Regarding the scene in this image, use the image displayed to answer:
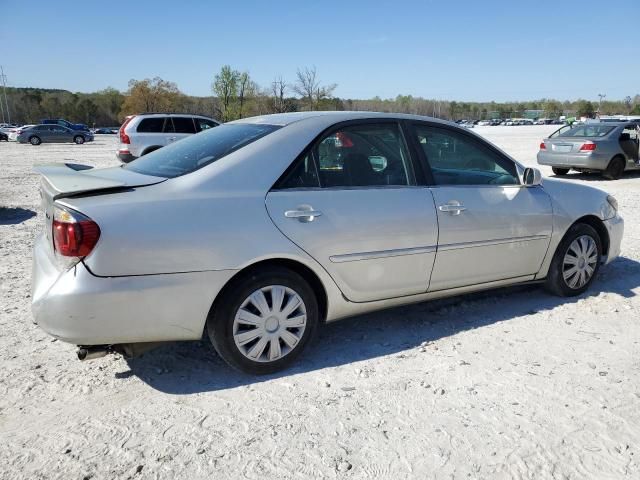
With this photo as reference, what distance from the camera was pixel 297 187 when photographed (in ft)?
10.5

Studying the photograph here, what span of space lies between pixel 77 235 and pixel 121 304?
415mm

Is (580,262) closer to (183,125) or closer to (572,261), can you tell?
(572,261)

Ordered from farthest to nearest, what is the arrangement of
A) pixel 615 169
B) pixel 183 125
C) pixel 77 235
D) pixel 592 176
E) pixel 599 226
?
pixel 183 125 → pixel 592 176 → pixel 615 169 → pixel 599 226 → pixel 77 235

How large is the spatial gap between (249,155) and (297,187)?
1.15 ft

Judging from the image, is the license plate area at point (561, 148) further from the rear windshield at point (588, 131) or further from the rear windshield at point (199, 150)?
the rear windshield at point (199, 150)

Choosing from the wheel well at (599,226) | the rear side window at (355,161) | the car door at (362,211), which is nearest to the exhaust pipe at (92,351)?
the car door at (362,211)

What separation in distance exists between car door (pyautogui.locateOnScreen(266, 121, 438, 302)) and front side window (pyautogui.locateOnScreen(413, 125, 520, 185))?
235 mm

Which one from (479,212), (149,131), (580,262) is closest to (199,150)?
(479,212)

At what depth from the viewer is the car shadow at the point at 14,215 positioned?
7.88 m

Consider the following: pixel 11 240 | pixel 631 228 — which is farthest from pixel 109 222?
pixel 631 228

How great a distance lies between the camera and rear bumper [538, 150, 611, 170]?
13094 mm

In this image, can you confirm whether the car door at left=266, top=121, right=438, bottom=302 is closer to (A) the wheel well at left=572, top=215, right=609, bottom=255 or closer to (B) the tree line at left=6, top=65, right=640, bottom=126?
(A) the wheel well at left=572, top=215, right=609, bottom=255

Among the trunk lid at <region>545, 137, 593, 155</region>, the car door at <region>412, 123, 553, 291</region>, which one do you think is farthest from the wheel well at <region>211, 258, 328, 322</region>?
the trunk lid at <region>545, 137, 593, 155</region>

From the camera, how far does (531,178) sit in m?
4.10
